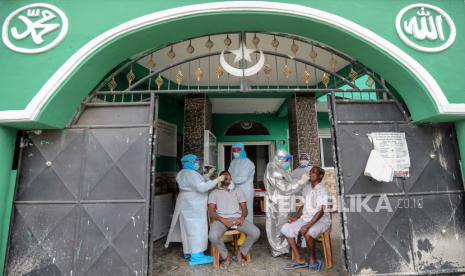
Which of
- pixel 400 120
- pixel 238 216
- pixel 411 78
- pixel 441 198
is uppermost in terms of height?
pixel 411 78

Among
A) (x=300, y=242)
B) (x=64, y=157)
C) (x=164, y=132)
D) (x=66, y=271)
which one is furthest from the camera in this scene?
(x=164, y=132)

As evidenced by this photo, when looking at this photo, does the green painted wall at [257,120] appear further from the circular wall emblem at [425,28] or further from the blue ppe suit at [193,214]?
the circular wall emblem at [425,28]

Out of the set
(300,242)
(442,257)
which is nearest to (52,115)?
(300,242)

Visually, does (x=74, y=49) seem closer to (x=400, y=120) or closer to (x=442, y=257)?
(x=400, y=120)

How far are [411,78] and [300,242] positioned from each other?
9.47ft

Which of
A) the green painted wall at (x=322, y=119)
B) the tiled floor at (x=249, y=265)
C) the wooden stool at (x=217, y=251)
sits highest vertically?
the green painted wall at (x=322, y=119)

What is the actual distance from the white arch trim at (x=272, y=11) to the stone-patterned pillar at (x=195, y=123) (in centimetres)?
294

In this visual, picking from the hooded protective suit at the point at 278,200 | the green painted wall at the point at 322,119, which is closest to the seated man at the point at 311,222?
the hooded protective suit at the point at 278,200

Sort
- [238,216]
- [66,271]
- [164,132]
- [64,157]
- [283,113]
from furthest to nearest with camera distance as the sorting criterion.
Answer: [283,113] < [164,132] < [238,216] < [64,157] < [66,271]

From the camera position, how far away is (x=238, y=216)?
346 cm

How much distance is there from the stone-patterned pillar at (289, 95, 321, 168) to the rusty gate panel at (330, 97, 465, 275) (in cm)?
243

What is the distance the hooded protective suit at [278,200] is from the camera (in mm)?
3686

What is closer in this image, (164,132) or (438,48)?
(438,48)

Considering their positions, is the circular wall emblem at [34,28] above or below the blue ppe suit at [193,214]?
above
